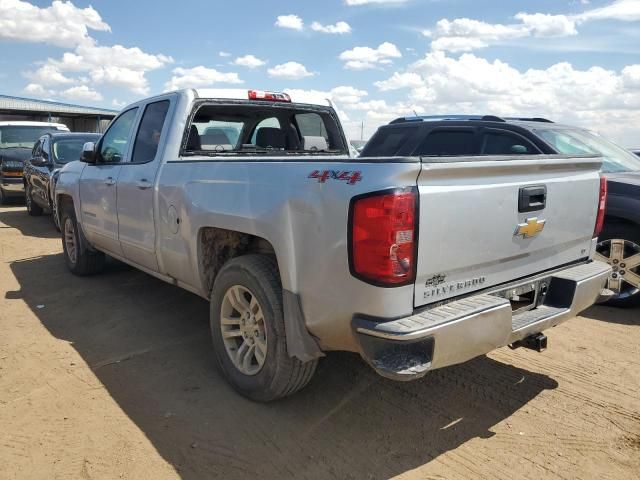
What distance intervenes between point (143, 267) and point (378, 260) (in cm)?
298

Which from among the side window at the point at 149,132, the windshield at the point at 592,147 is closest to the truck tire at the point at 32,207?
the side window at the point at 149,132

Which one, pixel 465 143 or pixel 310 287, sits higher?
pixel 465 143

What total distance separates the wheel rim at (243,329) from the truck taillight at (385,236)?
0.95m

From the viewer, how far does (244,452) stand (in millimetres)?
2885

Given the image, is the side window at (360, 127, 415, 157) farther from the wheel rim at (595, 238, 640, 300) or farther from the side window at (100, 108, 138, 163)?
the side window at (100, 108, 138, 163)

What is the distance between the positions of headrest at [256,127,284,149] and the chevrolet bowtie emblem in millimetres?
2757

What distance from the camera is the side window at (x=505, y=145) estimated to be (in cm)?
565

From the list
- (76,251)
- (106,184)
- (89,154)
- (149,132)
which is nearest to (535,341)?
(149,132)

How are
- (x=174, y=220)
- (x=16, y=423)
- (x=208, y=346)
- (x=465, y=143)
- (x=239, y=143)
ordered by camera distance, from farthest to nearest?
(x=465, y=143) → (x=239, y=143) → (x=208, y=346) → (x=174, y=220) → (x=16, y=423)

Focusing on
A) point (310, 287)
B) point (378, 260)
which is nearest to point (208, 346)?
point (310, 287)

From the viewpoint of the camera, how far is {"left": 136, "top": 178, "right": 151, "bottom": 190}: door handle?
4295 millimetres

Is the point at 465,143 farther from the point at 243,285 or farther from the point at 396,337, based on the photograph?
the point at 396,337

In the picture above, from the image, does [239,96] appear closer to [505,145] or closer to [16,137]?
[505,145]

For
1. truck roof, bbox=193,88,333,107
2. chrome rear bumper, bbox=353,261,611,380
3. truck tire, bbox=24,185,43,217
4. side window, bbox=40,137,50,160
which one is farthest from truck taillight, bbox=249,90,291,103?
truck tire, bbox=24,185,43,217
